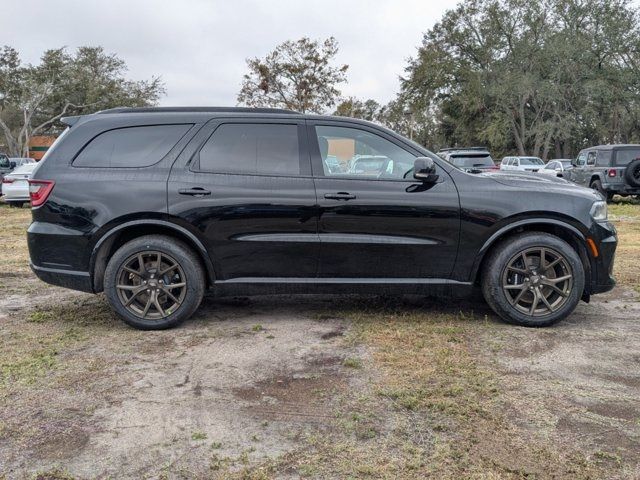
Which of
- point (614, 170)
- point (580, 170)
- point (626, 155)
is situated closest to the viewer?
point (614, 170)

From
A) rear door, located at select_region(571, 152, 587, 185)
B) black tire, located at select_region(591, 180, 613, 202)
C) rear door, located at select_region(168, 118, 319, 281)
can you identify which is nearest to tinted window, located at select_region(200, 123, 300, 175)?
rear door, located at select_region(168, 118, 319, 281)

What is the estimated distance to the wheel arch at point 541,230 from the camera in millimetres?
4797

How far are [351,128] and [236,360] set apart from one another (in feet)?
7.00

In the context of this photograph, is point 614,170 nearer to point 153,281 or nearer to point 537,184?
point 537,184

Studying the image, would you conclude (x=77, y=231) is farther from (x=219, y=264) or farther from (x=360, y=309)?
(x=360, y=309)

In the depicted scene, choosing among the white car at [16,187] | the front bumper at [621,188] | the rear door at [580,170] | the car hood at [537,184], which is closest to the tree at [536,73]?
the rear door at [580,170]

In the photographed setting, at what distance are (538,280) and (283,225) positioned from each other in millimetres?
2117

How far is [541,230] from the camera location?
496cm

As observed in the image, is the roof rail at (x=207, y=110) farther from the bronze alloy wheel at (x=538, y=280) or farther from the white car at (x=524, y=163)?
the white car at (x=524, y=163)

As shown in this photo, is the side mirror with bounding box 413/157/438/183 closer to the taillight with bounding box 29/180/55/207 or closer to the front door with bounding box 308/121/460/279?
the front door with bounding box 308/121/460/279

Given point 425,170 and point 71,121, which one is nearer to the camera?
point 425,170

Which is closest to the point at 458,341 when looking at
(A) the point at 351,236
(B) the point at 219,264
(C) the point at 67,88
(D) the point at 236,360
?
(A) the point at 351,236

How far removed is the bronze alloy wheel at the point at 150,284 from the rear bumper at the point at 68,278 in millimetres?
273

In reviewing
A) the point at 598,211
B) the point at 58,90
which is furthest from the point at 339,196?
the point at 58,90
